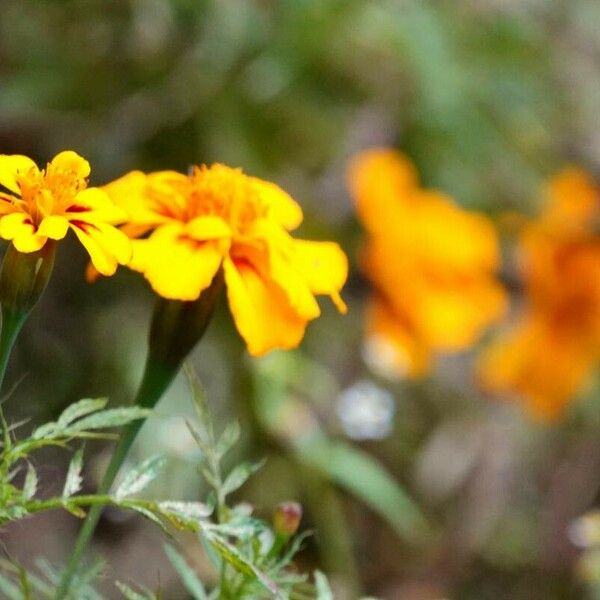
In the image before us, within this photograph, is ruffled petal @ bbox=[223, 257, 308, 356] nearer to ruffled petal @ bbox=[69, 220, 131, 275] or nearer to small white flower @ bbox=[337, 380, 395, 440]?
ruffled petal @ bbox=[69, 220, 131, 275]

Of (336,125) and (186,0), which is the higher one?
(186,0)

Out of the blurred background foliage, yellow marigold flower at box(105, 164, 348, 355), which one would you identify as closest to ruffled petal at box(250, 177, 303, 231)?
yellow marigold flower at box(105, 164, 348, 355)

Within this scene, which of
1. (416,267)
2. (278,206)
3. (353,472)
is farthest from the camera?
(416,267)

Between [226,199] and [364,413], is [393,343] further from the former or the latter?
[226,199]

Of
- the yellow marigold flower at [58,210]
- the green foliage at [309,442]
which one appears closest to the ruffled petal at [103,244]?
the yellow marigold flower at [58,210]

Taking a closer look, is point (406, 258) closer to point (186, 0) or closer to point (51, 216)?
point (186, 0)

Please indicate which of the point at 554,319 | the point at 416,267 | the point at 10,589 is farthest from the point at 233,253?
the point at 554,319

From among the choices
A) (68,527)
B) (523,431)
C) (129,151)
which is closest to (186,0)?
(129,151)
